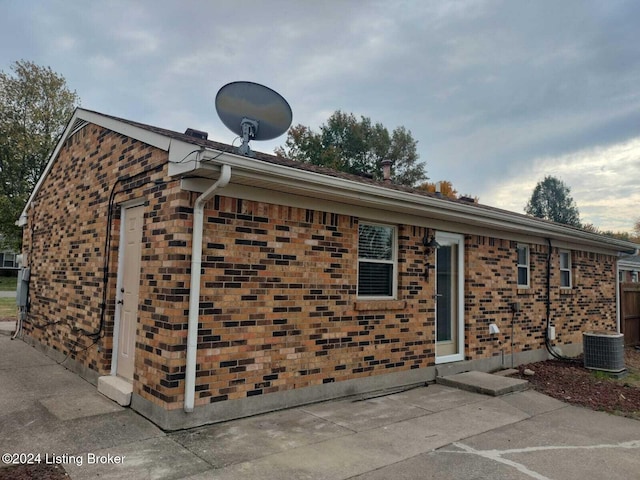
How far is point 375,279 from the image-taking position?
6.16 metres

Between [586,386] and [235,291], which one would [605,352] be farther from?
[235,291]

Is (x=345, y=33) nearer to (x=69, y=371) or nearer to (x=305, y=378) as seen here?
(x=305, y=378)

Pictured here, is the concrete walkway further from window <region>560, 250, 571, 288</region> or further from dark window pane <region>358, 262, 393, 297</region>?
window <region>560, 250, 571, 288</region>

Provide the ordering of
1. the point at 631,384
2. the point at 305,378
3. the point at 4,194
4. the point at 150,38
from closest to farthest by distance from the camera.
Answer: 1. the point at 305,378
2. the point at 631,384
3. the point at 150,38
4. the point at 4,194

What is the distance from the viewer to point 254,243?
4766 mm

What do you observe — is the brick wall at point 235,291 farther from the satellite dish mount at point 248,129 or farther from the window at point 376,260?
the satellite dish mount at point 248,129

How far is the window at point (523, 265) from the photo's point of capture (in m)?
8.46

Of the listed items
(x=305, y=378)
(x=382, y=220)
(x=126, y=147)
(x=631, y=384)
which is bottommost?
(x=631, y=384)

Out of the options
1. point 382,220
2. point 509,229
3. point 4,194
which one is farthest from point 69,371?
point 4,194

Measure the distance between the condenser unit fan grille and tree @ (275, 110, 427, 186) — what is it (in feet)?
92.8

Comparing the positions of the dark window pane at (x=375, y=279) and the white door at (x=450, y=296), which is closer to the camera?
the dark window pane at (x=375, y=279)

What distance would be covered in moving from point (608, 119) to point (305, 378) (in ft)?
36.5

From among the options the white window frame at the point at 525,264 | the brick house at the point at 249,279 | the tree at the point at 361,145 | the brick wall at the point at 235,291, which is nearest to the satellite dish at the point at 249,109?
the brick house at the point at 249,279

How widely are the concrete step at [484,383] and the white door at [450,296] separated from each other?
478 mm
